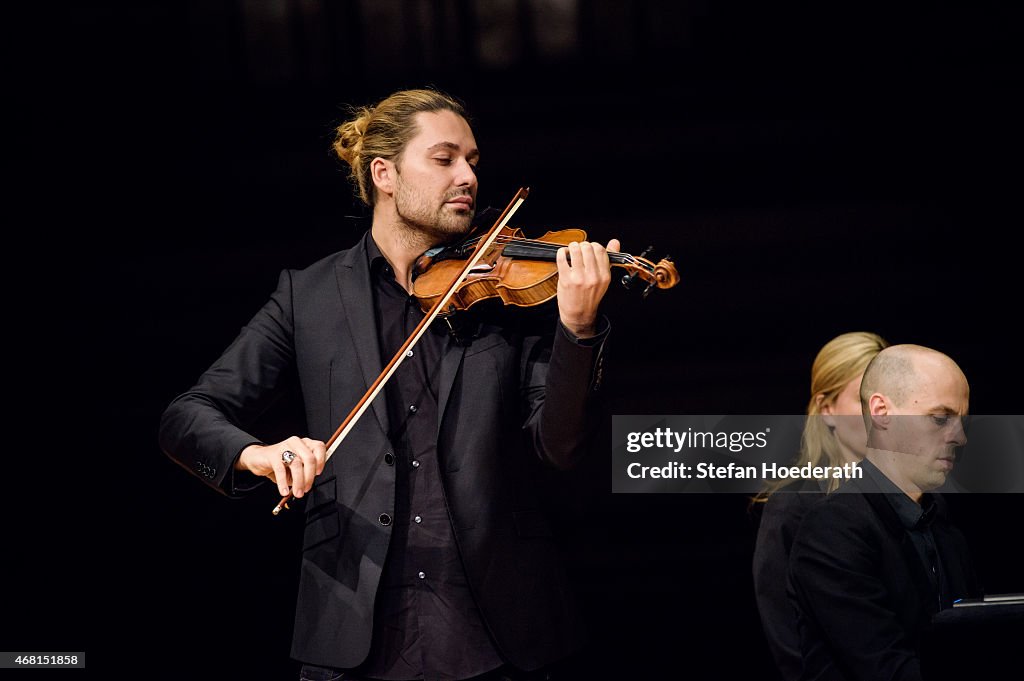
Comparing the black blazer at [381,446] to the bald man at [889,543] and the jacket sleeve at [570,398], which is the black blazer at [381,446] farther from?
the bald man at [889,543]

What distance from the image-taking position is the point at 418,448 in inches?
70.9

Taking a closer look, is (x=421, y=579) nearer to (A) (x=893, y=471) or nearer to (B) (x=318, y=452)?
(B) (x=318, y=452)

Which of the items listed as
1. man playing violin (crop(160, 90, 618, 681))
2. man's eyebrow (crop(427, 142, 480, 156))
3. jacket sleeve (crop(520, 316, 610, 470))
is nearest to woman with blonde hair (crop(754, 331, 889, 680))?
man playing violin (crop(160, 90, 618, 681))

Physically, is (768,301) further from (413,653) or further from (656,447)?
(413,653)

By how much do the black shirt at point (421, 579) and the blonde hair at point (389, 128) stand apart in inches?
17.1

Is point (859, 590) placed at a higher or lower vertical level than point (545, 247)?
lower

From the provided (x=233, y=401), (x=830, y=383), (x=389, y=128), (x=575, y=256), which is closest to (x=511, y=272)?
(x=575, y=256)

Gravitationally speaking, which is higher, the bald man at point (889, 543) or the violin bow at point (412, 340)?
the violin bow at point (412, 340)

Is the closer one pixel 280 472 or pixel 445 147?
pixel 280 472

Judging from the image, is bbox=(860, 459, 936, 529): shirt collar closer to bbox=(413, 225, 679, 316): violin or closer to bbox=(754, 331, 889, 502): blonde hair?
bbox=(413, 225, 679, 316): violin

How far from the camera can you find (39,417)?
9.53 feet

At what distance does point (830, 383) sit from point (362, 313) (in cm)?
127

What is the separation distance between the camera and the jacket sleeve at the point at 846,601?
66.8 inches

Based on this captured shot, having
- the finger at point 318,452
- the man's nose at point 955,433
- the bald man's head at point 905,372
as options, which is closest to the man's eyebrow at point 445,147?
the finger at point 318,452
